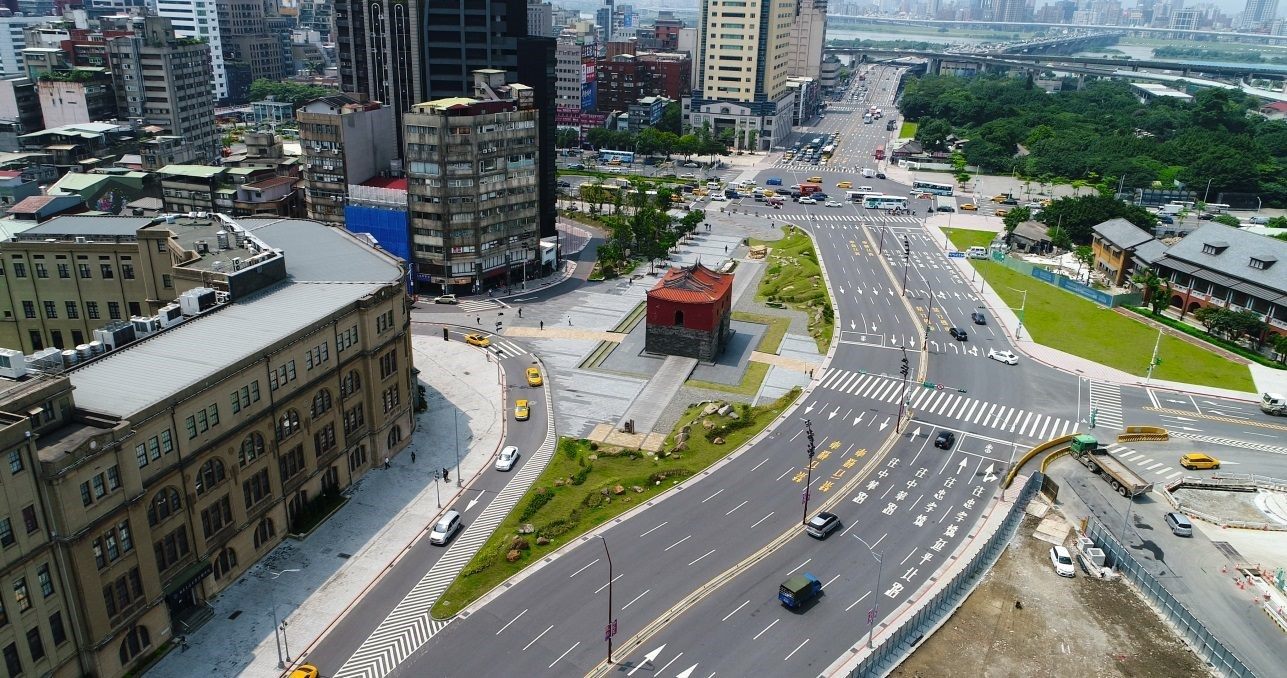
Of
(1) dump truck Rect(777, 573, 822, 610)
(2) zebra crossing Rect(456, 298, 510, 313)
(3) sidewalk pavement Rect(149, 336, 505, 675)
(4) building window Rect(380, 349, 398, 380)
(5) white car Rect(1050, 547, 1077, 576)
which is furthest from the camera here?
(2) zebra crossing Rect(456, 298, 510, 313)

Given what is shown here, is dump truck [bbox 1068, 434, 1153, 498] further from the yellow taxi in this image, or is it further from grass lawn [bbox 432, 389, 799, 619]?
grass lawn [bbox 432, 389, 799, 619]

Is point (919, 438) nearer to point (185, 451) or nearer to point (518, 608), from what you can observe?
point (518, 608)

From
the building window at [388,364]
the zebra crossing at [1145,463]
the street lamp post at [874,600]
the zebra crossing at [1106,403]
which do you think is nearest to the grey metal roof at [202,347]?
the building window at [388,364]

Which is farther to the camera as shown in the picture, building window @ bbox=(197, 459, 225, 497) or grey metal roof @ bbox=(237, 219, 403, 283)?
grey metal roof @ bbox=(237, 219, 403, 283)

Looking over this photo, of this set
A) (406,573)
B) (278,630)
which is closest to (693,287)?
(406,573)

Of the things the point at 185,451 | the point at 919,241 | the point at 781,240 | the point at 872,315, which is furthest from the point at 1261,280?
the point at 185,451

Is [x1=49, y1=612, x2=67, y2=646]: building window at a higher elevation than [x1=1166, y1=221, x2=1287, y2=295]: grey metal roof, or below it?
below

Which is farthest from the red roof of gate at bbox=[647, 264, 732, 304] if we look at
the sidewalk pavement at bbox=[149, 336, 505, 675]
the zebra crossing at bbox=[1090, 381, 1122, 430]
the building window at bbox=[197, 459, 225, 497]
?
the building window at bbox=[197, 459, 225, 497]
